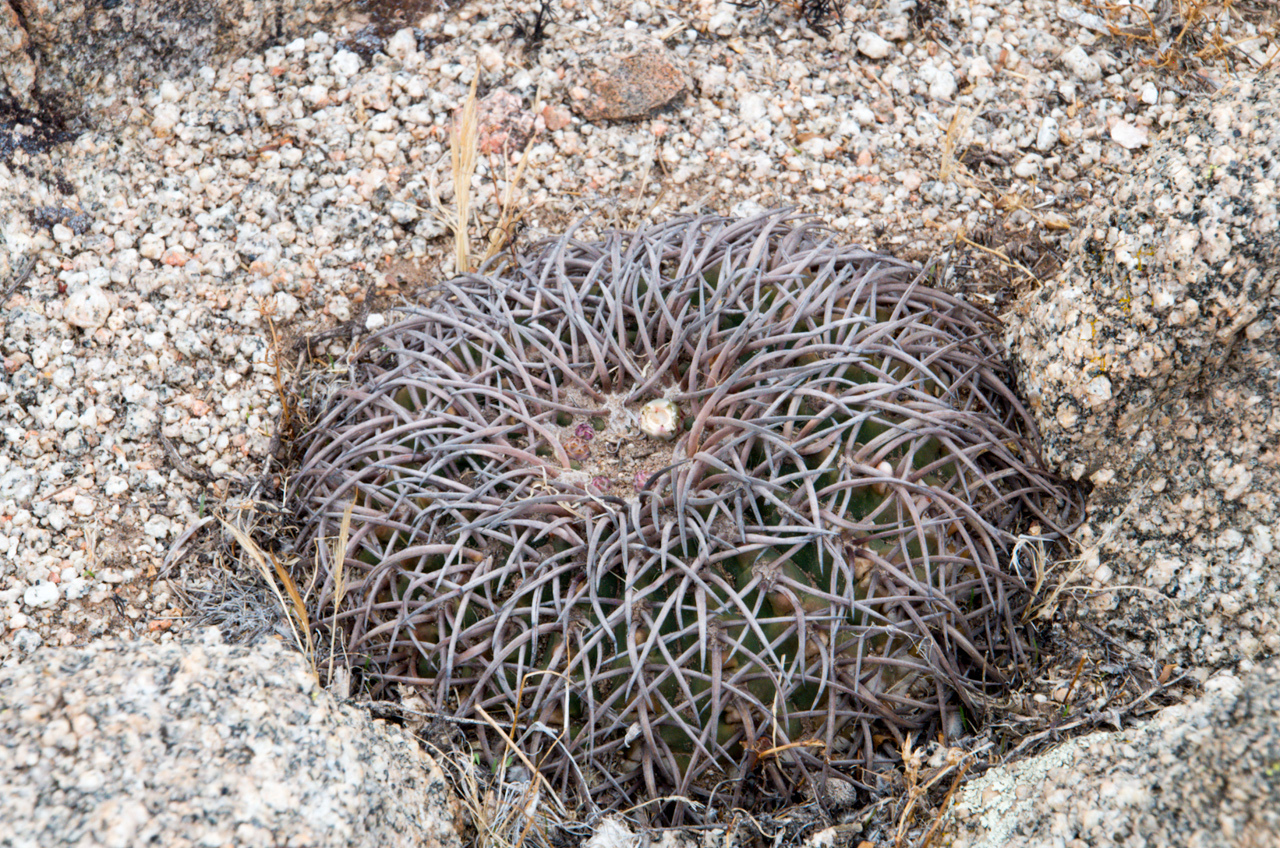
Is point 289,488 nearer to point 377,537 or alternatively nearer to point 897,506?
point 377,537

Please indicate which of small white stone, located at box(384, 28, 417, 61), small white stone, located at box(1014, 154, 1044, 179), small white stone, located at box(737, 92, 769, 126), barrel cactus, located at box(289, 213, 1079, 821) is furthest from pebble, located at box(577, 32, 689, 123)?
small white stone, located at box(1014, 154, 1044, 179)

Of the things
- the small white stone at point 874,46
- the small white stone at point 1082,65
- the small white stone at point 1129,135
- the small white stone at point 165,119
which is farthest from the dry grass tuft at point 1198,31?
the small white stone at point 165,119

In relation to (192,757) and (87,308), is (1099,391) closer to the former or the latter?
(192,757)

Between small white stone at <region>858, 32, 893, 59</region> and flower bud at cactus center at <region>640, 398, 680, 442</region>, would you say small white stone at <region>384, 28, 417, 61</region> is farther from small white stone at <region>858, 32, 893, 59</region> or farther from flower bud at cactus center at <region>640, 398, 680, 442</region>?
flower bud at cactus center at <region>640, 398, 680, 442</region>

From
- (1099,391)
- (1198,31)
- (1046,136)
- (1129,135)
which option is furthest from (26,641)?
(1198,31)

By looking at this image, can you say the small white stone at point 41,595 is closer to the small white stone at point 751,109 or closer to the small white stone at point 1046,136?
the small white stone at point 751,109

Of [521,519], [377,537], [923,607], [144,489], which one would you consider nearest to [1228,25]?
[923,607]
